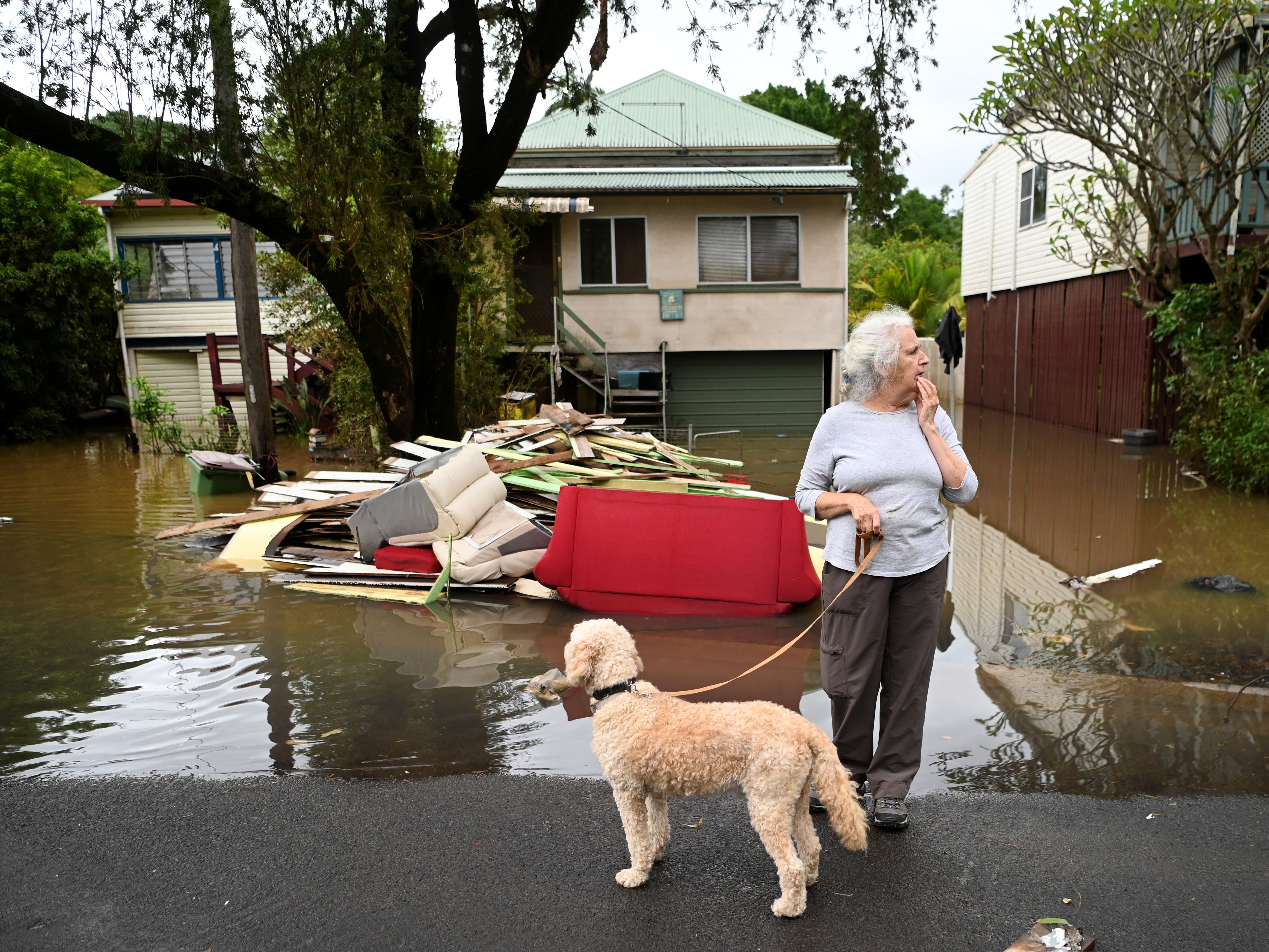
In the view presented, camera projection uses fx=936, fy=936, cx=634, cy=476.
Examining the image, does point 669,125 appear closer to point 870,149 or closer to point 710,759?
point 870,149

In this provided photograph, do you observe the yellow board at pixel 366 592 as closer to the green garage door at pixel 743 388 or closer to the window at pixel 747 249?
the green garage door at pixel 743 388

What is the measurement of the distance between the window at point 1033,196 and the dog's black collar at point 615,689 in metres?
21.1

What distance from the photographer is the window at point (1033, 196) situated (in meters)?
21.5

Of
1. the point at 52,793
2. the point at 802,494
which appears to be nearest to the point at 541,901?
the point at 802,494

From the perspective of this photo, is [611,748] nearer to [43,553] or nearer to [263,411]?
[43,553]

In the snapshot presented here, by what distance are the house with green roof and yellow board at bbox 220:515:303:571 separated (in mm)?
11495

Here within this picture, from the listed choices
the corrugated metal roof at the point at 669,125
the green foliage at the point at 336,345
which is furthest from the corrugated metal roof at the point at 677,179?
the green foliage at the point at 336,345

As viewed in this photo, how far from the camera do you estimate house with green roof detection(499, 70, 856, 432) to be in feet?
67.5

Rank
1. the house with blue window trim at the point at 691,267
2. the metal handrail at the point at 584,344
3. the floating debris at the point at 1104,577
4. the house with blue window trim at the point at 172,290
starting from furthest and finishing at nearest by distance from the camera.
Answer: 1. the house with blue window trim at the point at 172,290
2. the house with blue window trim at the point at 691,267
3. the metal handrail at the point at 584,344
4. the floating debris at the point at 1104,577

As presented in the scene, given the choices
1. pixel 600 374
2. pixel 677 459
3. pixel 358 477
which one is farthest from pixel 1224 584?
pixel 600 374

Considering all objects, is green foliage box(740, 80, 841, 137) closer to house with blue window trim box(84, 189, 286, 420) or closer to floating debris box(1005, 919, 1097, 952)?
house with blue window trim box(84, 189, 286, 420)

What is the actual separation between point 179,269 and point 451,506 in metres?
19.0

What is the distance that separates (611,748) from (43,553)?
8356mm

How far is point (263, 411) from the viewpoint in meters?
12.9
